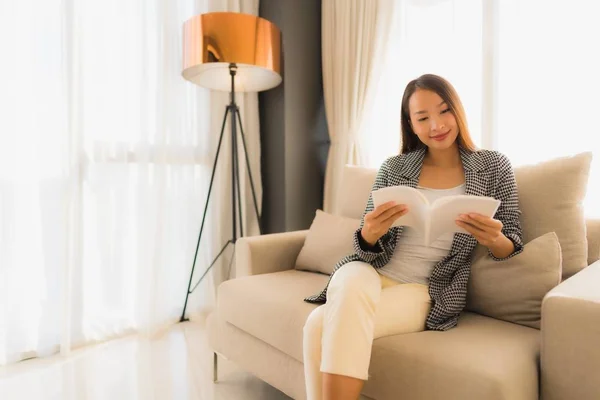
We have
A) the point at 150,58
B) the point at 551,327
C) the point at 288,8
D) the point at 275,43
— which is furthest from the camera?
the point at 288,8

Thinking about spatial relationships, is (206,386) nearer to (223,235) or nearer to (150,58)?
(223,235)

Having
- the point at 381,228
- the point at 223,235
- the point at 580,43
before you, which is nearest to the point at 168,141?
the point at 223,235

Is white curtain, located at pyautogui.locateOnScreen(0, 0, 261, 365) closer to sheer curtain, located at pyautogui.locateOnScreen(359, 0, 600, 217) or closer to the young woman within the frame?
sheer curtain, located at pyautogui.locateOnScreen(359, 0, 600, 217)

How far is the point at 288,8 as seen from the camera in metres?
2.73

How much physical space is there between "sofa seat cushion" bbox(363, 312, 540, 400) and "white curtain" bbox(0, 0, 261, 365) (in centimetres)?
162

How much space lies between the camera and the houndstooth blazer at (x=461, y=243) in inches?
47.8

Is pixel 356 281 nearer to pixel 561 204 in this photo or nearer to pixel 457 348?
pixel 457 348

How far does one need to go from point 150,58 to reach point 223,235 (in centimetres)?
115

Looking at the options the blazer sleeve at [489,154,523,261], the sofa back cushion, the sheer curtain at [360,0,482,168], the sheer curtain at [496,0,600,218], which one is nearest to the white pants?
the blazer sleeve at [489,154,523,261]

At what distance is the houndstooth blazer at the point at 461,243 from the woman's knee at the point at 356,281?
0.09 metres

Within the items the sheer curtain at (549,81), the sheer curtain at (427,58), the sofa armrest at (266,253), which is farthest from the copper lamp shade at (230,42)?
the sheer curtain at (549,81)

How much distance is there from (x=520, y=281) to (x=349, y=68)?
182 cm

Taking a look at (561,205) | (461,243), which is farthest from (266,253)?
(561,205)

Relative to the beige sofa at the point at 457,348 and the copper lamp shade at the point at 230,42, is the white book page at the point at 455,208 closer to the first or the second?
the beige sofa at the point at 457,348
